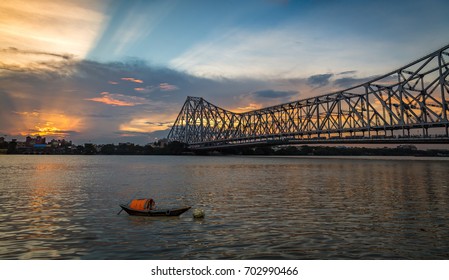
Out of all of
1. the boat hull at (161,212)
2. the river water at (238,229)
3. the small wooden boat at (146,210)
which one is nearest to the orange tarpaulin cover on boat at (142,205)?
the small wooden boat at (146,210)

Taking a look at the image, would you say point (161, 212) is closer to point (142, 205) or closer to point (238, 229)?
point (142, 205)

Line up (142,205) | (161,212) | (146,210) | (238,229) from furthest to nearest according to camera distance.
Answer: (142,205) → (146,210) → (161,212) → (238,229)

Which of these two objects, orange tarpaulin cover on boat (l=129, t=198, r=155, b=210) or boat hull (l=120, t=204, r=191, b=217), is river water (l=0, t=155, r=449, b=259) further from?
orange tarpaulin cover on boat (l=129, t=198, r=155, b=210)

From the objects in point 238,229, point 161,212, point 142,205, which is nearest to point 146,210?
point 142,205

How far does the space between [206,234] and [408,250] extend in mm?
6621

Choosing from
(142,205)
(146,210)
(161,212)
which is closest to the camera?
(161,212)

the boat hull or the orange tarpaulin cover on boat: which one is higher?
the orange tarpaulin cover on boat

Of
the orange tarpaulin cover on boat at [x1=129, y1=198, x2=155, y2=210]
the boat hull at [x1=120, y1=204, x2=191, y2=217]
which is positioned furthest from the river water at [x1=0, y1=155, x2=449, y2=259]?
the orange tarpaulin cover on boat at [x1=129, y1=198, x2=155, y2=210]

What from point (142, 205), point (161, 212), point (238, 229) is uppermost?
point (142, 205)

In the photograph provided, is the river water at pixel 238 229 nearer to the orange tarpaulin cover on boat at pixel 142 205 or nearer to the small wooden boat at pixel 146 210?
the small wooden boat at pixel 146 210

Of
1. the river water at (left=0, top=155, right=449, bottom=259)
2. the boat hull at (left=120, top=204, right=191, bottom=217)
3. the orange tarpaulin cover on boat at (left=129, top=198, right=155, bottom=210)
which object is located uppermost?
the orange tarpaulin cover on boat at (left=129, top=198, right=155, bottom=210)

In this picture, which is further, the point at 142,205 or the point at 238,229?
the point at 142,205

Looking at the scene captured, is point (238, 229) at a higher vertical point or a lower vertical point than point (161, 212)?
lower
